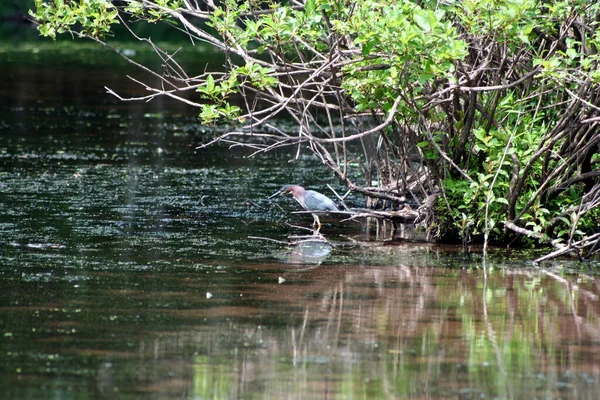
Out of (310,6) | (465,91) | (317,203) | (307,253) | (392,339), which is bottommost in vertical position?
(392,339)

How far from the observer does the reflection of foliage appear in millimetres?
7379

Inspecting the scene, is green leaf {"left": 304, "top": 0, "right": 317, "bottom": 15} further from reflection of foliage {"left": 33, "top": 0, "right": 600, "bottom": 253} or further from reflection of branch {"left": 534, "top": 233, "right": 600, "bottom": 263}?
reflection of branch {"left": 534, "top": 233, "right": 600, "bottom": 263}

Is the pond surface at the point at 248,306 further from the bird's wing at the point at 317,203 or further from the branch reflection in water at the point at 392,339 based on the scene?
the bird's wing at the point at 317,203

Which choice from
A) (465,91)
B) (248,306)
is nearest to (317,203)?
(465,91)

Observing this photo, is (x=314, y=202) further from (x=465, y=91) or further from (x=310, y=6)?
(x=310, y=6)

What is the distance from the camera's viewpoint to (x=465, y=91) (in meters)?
8.31

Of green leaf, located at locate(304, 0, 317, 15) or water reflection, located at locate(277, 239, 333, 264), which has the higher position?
green leaf, located at locate(304, 0, 317, 15)

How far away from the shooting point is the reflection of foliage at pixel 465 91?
291 inches

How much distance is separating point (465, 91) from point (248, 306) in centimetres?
294

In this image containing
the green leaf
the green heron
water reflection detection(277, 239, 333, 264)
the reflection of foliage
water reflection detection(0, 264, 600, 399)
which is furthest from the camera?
the green heron

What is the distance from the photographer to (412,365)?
5.22 m

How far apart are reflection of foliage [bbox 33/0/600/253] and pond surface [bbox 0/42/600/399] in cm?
52

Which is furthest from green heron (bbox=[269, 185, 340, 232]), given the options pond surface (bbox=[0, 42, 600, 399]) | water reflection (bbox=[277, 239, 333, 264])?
water reflection (bbox=[277, 239, 333, 264])

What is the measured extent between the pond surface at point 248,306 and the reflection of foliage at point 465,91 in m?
0.52
